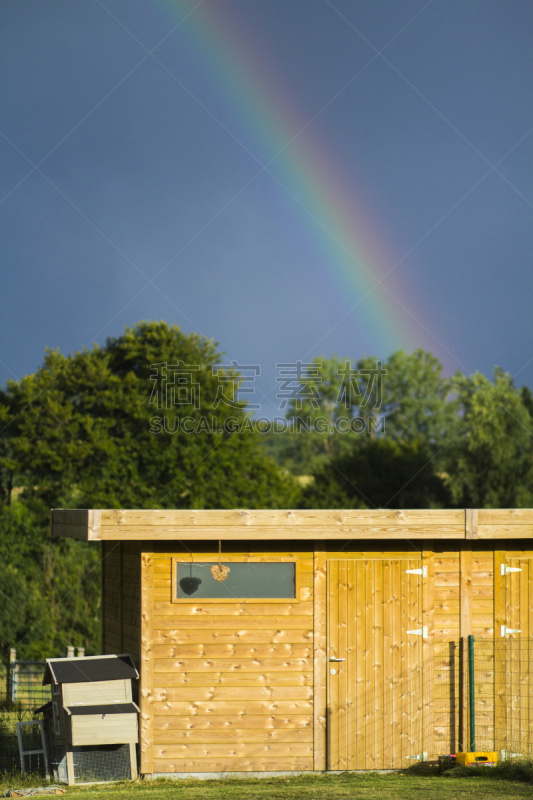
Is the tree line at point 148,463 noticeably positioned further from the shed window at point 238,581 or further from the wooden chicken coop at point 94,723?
the shed window at point 238,581

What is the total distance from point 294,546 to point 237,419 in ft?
78.9

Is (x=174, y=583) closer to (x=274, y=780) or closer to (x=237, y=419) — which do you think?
(x=274, y=780)

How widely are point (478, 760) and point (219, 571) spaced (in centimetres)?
347

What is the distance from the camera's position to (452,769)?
862cm

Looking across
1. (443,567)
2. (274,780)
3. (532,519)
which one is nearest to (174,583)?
(274,780)

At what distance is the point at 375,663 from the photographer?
9102 millimetres

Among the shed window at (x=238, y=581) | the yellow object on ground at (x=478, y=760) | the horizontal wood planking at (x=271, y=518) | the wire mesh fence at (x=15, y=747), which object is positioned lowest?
the wire mesh fence at (x=15, y=747)

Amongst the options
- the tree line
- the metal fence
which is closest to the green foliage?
the tree line

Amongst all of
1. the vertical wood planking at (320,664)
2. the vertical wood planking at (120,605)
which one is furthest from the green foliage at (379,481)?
the vertical wood planking at (320,664)

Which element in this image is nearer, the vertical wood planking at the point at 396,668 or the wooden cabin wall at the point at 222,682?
the wooden cabin wall at the point at 222,682

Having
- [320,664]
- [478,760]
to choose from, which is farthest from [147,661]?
[478,760]

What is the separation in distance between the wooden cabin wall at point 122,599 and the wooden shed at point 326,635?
0.09 metres

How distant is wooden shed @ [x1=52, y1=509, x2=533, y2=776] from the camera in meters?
8.82

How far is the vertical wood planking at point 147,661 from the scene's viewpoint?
28.5 feet
